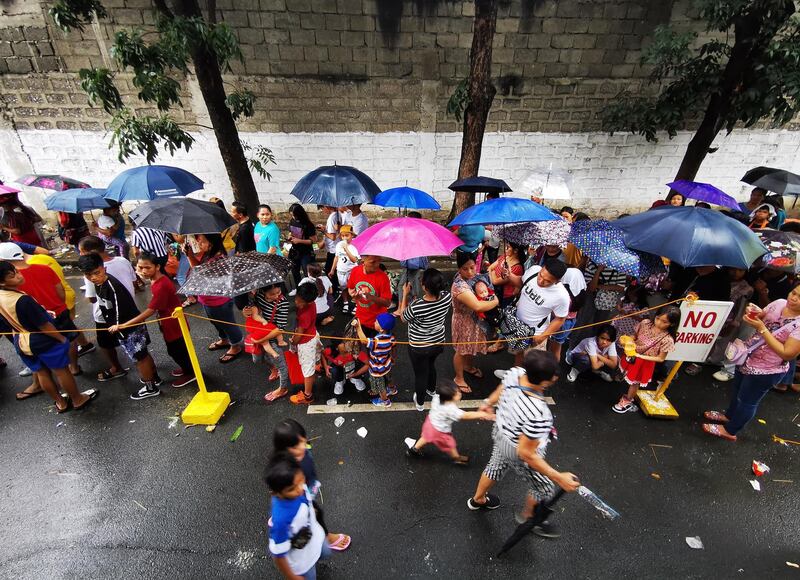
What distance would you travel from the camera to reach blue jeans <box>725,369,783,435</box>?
357cm

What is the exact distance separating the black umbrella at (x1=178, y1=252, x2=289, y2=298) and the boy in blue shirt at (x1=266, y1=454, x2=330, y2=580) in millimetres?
1987

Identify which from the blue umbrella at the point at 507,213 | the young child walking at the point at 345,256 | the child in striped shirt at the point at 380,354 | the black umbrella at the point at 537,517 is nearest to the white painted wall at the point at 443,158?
the young child walking at the point at 345,256

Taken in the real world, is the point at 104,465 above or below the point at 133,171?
below

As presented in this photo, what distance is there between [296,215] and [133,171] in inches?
107

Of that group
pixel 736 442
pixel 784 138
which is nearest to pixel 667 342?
pixel 736 442

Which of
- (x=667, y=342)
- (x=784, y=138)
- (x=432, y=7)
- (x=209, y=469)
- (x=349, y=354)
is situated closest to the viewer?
(x=209, y=469)

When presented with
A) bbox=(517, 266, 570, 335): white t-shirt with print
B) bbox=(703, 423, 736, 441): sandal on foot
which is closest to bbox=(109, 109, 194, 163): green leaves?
bbox=(517, 266, 570, 335): white t-shirt with print

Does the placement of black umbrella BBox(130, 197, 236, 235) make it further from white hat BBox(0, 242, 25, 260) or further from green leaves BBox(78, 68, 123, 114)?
green leaves BBox(78, 68, 123, 114)

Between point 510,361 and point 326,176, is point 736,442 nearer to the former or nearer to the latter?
point 510,361

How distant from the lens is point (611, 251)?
424cm

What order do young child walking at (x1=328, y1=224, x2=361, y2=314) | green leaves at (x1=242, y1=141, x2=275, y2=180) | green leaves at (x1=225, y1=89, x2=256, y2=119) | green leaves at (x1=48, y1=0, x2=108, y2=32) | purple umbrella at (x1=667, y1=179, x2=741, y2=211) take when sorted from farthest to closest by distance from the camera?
green leaves at (x1=242, y1=141, x2=275, y2=180), green leaves at (x1=225, y1=89, x2=256, y2=119), purple umbrella at (x1=667, y1=179, x2=741, y2=211), green leaves at (x1=48, y1=0, x2=108, y2=32), young child walking at (x1=328, y1=224, x2=361, y2=314)

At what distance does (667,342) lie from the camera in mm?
4035

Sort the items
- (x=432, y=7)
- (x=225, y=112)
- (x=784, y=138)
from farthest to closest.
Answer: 1. (x=784, y=138)
2. (x=432, y=7)
3. (x=225, y=112)

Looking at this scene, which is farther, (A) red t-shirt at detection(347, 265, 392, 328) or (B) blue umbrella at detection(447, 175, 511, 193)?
(B) blue umbrella at detection(447, 175, 511, 193)
